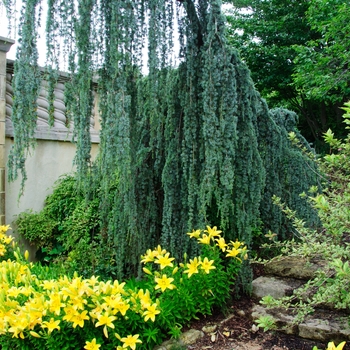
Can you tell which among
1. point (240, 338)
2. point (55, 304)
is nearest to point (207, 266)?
point (240, 338)

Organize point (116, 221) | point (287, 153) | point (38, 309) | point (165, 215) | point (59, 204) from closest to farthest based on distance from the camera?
point (38, 309) < point (165, 215) < point (116, 221) < point (287, 153) < point (59, 204)

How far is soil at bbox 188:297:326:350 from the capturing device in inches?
99.7

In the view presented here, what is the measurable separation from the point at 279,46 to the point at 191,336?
11081mm

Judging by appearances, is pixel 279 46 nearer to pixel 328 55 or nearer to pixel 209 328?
pixel 328 55

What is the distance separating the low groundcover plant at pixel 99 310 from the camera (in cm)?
210

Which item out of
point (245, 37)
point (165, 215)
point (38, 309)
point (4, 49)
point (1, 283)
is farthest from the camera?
point (245, 37)

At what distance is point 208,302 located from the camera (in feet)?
8.88

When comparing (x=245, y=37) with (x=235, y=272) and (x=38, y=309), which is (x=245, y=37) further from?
(x=38, y=309)

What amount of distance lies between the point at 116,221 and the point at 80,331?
1115 mm

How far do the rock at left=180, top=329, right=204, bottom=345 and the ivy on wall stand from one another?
2.07 ft

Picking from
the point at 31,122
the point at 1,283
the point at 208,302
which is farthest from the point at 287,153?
the point at 1,283

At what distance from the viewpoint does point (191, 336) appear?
101 inches

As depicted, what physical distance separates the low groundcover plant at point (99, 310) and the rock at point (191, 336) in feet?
0.28

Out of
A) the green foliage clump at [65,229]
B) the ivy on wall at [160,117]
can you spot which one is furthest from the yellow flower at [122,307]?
the green foliage clump at [65,229]
